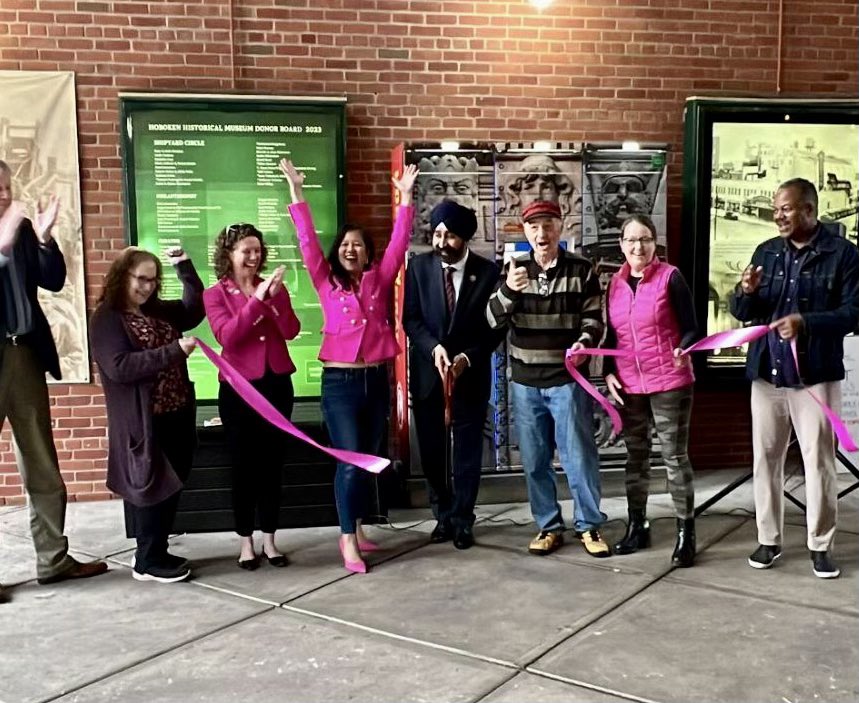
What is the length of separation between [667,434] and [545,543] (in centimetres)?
86

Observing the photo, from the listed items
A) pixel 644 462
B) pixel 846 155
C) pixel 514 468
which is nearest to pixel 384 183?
pixel 514 468

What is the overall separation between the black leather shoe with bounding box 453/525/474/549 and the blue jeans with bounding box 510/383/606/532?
0.37m

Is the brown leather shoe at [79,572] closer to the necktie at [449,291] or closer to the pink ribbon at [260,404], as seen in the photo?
the pink ribbon at [260,404]

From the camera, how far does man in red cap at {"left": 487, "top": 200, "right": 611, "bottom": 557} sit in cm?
456

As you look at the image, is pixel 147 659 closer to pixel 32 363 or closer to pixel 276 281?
pixel 32 363

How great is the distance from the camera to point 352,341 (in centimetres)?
449

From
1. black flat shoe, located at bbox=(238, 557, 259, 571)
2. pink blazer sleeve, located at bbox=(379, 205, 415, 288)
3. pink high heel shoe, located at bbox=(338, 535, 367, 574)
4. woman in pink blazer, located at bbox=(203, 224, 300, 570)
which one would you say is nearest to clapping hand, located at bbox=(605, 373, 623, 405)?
pink blazer sleeve, located at bbox=(379, 205, 415, 288)

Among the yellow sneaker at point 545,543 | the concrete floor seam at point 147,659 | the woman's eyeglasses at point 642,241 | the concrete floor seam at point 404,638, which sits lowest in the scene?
the concrete floor seam at point 147,659

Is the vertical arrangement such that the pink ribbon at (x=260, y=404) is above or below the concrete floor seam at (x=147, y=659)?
above

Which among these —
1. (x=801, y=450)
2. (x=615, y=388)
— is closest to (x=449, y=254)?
(x=615, y=388)

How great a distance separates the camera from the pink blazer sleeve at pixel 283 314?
450 cm

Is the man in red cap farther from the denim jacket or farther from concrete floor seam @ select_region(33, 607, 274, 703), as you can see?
concrete floor seam @ select_region(33, 607, 274, 703)

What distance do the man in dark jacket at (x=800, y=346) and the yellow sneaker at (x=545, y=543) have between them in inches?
38.8

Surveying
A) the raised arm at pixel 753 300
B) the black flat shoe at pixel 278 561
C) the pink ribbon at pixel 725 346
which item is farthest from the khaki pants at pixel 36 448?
the raised arm at pixel 753 300
